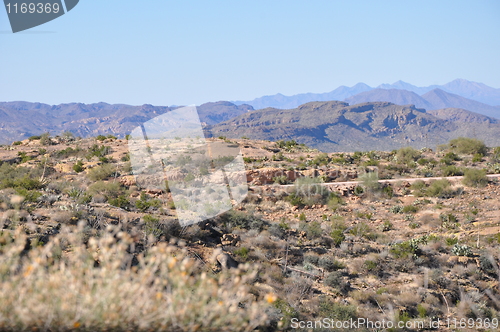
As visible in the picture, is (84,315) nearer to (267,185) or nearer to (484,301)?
(484,301)

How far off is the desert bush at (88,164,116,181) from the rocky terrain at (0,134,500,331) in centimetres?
8

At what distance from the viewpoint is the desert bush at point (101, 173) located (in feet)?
73.2

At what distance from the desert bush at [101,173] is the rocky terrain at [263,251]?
82mm

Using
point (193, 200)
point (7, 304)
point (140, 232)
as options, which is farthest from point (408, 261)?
point (7, 304)

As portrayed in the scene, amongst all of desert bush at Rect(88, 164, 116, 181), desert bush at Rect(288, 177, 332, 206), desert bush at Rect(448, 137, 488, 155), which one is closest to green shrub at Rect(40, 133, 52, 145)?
desert bush at Rect(88, 164, 116, 181)

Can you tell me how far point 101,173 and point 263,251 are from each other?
13465mm

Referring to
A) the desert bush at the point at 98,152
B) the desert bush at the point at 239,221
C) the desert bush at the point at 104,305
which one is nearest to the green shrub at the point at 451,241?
the desert bush at the point at 239,221

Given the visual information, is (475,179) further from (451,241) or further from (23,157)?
(23,157)

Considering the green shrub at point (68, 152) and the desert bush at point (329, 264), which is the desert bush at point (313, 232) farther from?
the green shrub at point (68, 152)

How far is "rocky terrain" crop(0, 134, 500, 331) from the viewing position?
10.8 ft

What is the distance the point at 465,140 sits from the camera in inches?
1369

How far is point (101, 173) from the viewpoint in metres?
22.6

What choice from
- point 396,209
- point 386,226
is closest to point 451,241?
point 386,226

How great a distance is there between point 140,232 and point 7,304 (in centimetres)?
859
